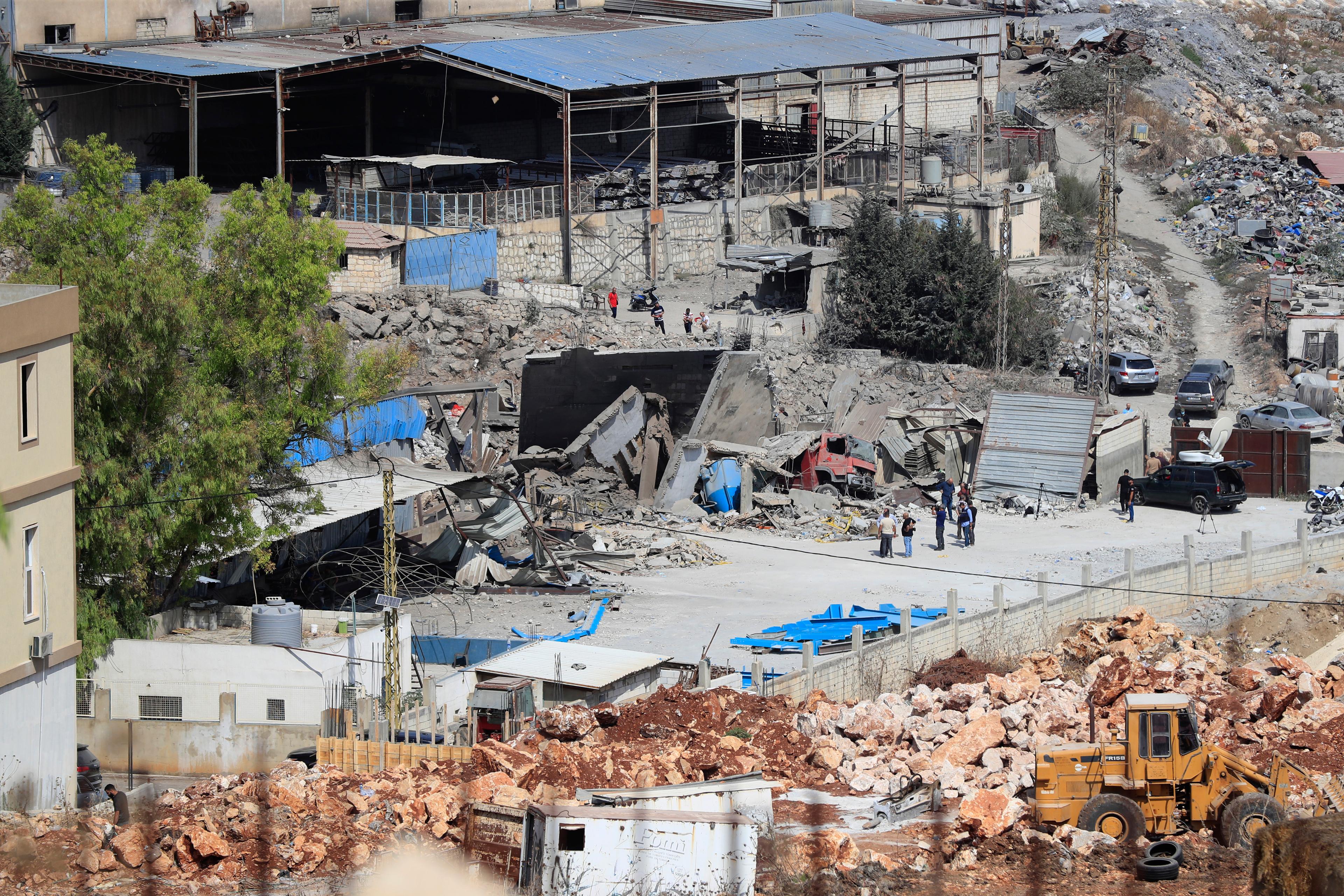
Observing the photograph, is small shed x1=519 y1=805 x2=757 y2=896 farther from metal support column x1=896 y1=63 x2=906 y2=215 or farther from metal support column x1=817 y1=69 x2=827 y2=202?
metal support column x1=817 y1=69 x2=827 y2=202

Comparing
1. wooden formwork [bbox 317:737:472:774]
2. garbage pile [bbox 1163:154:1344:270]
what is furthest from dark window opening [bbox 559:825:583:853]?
garbage pile [bbox 1163:154:1344:270]

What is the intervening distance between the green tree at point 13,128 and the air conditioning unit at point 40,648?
29.6m

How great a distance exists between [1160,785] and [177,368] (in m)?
13.8

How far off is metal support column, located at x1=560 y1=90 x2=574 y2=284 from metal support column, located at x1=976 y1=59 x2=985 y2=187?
15.3 metres

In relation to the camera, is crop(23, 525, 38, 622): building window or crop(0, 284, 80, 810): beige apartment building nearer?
crop(0, 284, 80, 810): beige apartment building

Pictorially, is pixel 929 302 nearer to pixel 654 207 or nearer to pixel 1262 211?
pixel 654 207

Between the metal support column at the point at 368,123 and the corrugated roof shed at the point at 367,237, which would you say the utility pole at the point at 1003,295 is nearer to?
the corrugated roof shed at the point at 367,237

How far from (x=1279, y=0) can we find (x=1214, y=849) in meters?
88.5

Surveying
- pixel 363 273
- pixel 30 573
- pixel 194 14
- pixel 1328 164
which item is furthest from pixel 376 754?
pixel 1328 164

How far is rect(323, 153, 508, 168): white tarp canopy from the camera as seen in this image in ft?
152

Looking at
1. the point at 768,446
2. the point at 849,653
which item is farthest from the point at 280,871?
the point at 768,446

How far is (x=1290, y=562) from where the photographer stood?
1155 inches

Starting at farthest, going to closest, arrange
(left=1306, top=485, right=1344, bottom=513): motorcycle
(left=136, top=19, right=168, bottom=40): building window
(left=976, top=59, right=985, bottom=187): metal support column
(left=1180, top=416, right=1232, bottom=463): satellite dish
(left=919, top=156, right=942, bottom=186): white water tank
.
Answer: (left=976, top=59, right=985, bottom=187): metal support column, (left=919, top=156, right=942, bottom=186): white water tank, (left=136, top=19, right=168, bottom=40): building window, (left=1180, top=416, right=1232, bottom=463): satellite dish, (left=1306, top=485, right=1344, bottom=513): motorcycle

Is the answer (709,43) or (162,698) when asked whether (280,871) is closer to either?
(162,698)
